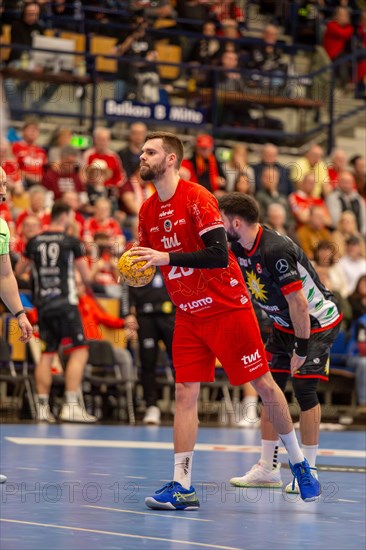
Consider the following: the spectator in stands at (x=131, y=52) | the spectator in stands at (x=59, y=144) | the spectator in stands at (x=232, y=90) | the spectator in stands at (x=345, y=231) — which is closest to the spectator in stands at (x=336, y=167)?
the spectator in stands at (x=345, y=231)

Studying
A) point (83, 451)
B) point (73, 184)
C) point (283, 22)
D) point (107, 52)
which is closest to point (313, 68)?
point (283, 22)

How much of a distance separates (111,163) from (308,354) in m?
8.39

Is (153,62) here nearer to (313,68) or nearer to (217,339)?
(313,68)

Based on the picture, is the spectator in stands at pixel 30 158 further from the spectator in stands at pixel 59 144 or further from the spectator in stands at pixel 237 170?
the spectator in stands at pixel 237 170

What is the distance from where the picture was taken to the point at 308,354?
785 cm

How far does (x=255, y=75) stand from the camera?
19188 mm

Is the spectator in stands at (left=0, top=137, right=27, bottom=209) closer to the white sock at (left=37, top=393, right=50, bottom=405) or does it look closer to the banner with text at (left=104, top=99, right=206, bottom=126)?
the banner with text at (left=104, top=99, right=206, bottom=126)

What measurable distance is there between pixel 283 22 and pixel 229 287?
53.2 ft

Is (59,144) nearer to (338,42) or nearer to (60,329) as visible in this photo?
(60,329)

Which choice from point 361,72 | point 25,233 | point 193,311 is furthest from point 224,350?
point 361,72

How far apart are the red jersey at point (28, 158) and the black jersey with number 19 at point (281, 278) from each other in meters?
8.00

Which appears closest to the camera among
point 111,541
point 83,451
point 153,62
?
point 111,541

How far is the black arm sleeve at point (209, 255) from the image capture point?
6.54 m

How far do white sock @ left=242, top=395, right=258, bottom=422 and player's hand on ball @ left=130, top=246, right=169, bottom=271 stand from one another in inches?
281
